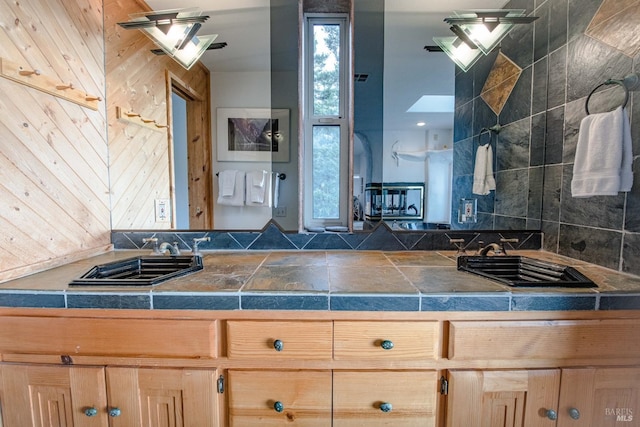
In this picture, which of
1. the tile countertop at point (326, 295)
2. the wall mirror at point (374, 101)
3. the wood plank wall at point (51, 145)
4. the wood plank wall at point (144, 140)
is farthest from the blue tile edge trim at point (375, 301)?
the wood plank wall at point (51, 145)

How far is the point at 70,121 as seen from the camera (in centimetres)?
131

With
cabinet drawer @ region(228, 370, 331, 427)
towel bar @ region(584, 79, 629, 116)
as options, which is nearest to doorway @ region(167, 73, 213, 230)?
cabinet drawer @ region(228, 370, 331, 427)

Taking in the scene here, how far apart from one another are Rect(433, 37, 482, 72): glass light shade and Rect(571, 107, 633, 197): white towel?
2.22ft

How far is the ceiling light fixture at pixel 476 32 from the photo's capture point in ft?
4.69

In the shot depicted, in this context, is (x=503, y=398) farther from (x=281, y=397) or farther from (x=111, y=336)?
(x=111, y=336)

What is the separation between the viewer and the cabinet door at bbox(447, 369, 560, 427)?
3.07 ft

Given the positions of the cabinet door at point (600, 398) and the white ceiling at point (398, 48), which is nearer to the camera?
the cabinet door at point (600, 398)

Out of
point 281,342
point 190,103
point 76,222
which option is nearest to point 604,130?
point 281,342

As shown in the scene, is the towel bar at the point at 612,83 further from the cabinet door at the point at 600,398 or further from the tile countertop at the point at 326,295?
the cabinet door at the point at 600,398

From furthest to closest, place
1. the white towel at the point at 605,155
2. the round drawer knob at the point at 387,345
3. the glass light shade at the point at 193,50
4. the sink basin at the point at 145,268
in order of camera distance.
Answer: the glass light shade at the point at 193,50, the sink basin at the point at 145,268, the white towel at the point at 605,155, the round drawer knob at the point at 387,345

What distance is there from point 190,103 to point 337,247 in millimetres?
1211

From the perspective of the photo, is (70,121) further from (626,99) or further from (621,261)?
(621,261)

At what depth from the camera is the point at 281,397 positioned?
3.10 feet

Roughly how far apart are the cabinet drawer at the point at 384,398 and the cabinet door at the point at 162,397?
45cm
